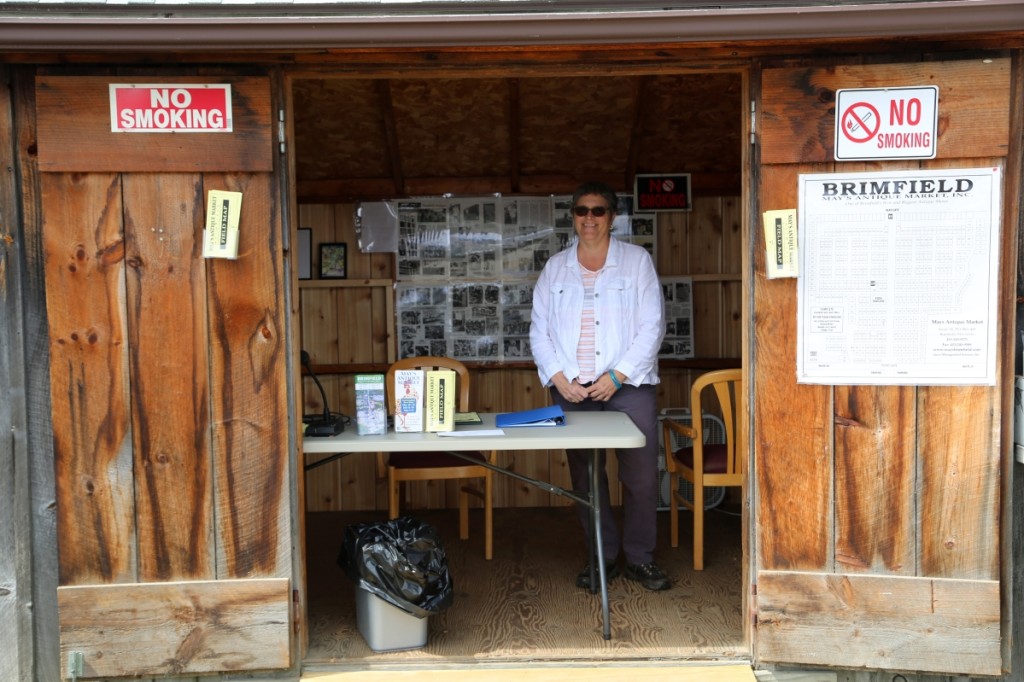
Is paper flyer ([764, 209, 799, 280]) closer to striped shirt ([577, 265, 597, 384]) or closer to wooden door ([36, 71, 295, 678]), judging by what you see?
striped shirt ([577, 265, 597, 384])

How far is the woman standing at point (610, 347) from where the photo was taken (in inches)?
158

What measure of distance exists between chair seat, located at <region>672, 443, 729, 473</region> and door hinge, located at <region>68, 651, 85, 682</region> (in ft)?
9.08

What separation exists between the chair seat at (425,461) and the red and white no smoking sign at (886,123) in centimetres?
230

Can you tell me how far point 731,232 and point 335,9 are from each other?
326 centimetres

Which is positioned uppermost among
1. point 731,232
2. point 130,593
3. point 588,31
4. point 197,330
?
point 588,31

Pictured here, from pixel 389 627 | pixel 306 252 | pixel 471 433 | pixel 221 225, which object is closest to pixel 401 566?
pixel 389 627

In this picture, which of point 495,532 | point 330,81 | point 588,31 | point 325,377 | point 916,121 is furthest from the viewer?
point 325,377

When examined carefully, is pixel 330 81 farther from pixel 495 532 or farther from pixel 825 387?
pixel 825 387

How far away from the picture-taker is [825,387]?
10.2 ft

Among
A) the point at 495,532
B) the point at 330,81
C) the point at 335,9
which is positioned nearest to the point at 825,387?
the point at 335,9

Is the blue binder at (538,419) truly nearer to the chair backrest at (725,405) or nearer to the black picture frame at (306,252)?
the chair backrest at (725,405)

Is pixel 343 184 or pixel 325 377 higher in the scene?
pixel 343 184

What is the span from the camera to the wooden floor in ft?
10.9

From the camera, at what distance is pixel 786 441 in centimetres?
313
